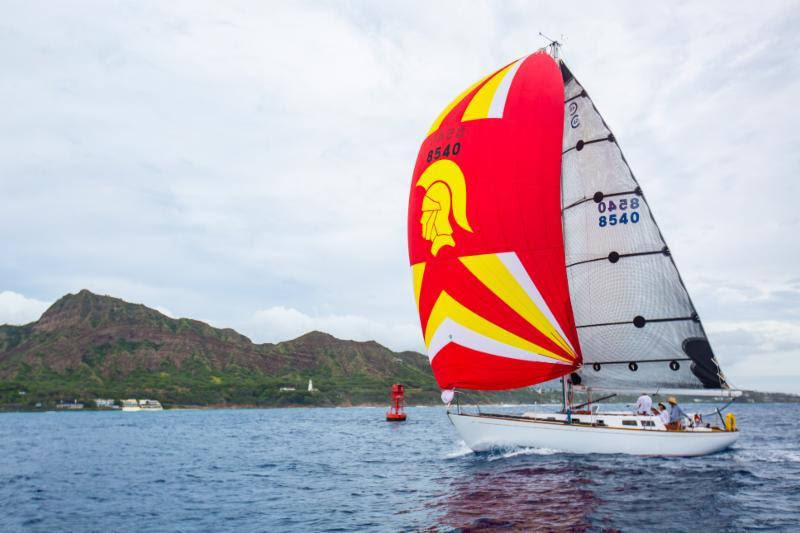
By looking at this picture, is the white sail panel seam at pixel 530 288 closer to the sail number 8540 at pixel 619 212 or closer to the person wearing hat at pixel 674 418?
the person wearing hat at pixel 674 418

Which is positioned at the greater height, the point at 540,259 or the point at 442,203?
the point at 442,203

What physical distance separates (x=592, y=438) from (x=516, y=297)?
5509 mm

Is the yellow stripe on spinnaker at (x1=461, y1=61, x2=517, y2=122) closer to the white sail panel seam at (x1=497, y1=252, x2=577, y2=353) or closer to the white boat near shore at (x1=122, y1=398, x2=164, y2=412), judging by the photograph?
the white sail panel seam at (x1=497, y1=252, x2=577, y2=353)

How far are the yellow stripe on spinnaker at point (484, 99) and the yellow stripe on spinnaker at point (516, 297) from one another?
606 centimetres

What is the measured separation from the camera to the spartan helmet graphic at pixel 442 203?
22.2 m

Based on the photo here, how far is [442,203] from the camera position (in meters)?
22.7

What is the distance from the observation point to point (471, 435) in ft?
72.8

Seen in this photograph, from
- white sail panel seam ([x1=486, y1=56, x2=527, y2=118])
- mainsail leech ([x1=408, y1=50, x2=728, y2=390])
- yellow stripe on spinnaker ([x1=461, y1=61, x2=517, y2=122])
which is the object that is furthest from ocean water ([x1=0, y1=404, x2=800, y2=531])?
yellow stripe on spinnaker ([x1=461, y1=61, x2=517, y2=122])

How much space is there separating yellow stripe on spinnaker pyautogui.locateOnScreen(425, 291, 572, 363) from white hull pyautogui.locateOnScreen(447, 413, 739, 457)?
8.49 ft

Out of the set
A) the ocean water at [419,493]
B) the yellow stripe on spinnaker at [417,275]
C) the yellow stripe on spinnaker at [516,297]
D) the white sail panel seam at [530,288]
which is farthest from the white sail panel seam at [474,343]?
the ocean water at [419,493]

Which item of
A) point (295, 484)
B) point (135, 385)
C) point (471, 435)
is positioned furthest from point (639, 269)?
point (135, 385)

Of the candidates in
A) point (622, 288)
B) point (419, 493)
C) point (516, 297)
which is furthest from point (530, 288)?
point (419, 493)

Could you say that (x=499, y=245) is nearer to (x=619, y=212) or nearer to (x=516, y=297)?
(x=516, y=297)

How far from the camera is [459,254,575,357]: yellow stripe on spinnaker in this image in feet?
69.3
